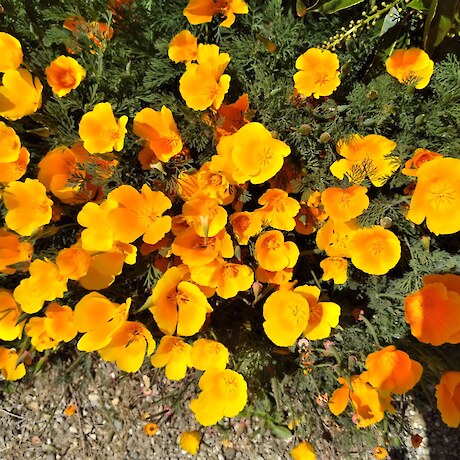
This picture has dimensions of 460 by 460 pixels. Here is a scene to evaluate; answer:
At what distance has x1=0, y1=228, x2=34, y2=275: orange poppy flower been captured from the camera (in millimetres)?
1460

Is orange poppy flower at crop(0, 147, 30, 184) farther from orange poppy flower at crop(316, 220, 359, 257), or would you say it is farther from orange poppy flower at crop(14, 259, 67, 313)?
orange poppy flower at crop(316, 220, 359, 257)

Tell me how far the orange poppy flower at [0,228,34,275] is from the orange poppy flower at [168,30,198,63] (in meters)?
0.71

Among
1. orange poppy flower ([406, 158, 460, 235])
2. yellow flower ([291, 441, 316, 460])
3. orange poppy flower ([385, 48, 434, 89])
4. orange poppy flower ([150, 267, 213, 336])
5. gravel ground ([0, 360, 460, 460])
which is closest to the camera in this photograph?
orange poppy flower ([406, 158, 460, 235])

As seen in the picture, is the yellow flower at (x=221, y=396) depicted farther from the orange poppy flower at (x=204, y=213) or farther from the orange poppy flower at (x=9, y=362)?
the orange poppy flower at (x=9, y=362)

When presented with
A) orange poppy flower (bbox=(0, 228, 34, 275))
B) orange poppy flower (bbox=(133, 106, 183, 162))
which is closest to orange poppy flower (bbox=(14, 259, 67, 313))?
orange poppy flower (bbox=(0, 228, 34, 275))

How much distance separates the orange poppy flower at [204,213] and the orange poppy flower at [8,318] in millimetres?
631

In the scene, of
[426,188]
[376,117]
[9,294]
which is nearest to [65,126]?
[9,294]

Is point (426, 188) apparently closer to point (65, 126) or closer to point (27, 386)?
point (65, 126)

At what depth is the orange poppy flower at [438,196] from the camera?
1282 mm

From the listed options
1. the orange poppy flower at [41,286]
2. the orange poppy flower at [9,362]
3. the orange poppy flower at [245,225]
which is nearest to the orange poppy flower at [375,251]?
the orange poppy flower at [245,225]

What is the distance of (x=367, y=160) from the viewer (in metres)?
1.48

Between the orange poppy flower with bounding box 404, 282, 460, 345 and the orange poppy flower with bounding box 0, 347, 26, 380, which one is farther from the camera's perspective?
the orange poppy flower with bounding box 0, 347, 26, 380

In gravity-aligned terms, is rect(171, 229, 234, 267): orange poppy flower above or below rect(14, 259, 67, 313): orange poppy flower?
above

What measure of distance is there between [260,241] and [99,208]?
47cm
